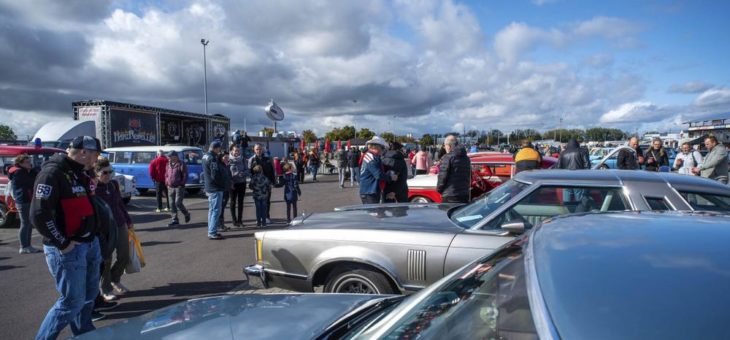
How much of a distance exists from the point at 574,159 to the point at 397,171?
3.73 m

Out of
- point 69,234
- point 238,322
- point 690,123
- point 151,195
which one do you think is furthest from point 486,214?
point 690,123

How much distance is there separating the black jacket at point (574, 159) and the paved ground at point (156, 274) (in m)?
6.06

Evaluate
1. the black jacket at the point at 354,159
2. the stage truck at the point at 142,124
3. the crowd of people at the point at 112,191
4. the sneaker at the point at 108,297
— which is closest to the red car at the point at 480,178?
the crowd of people at the point at 112,191

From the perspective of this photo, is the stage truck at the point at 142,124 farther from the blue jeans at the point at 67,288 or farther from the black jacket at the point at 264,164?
the blue jeans at the point at 67,288

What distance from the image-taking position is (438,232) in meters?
3.54

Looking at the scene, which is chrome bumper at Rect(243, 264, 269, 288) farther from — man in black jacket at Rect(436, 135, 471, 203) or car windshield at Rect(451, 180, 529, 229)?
man in black jacket at Rect(436, 135, 471, 203)

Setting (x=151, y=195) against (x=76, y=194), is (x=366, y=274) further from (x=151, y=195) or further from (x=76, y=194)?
Result: (x=151, y=195)

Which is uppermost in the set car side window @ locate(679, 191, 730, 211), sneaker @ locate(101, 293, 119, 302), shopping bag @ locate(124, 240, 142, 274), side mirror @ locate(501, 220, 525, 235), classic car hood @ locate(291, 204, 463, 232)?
car side window @ locate(679, 191, 730, 211)

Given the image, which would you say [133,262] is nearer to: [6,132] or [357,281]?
[357,281]

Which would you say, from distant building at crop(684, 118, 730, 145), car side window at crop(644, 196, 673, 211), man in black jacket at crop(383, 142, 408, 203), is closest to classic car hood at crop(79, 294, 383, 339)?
car side window at crop(644, 196, 673, 211)

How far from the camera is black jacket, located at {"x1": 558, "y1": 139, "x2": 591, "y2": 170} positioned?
8.02m

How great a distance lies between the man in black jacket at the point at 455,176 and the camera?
623 centimetres

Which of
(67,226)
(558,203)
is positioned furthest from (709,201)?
(67,226)

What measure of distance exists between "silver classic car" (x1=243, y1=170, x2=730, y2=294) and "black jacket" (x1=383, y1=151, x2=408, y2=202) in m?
2.58
